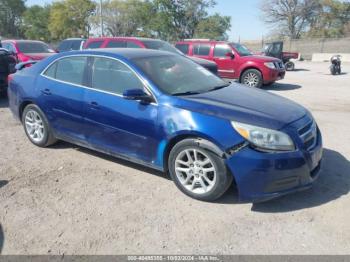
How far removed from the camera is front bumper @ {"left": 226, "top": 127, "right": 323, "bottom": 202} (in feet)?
11.9

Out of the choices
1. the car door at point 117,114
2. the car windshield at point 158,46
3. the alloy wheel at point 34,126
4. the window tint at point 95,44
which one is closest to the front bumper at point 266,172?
the car door at point 117,114

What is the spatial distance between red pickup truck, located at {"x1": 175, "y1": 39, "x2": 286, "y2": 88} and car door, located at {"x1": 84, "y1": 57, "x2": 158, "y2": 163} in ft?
29.6

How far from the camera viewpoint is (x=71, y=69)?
17.2ft

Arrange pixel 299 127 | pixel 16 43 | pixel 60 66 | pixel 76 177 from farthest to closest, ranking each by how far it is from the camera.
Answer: pixel 16 43 < pixel 60 66 < pixel 76 177 < pixel 299 127

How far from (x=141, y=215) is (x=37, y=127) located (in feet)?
9.20

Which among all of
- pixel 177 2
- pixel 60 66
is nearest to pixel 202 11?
pixel 177 2

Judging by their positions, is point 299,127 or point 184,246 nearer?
point 184,246

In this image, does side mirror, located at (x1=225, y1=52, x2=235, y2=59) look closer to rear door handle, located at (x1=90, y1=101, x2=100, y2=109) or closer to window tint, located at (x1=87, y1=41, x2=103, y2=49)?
window tint, located at (x1=87, y1=41, x2=103, y2=49)

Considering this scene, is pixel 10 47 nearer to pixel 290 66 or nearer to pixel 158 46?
pixel 158 46

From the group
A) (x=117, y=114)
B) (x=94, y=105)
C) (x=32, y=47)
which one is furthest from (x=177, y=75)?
(x=32, y=47)

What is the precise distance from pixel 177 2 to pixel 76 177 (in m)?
55.4

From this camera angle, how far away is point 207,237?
3420mm

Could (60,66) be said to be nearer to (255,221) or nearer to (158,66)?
(158,66)

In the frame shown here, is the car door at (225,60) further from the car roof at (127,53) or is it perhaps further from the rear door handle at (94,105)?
the rear door handle at (94,105)
